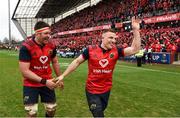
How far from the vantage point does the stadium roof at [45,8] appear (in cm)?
7716

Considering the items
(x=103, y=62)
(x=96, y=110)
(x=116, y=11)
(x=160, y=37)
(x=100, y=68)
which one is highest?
(x=116, y=11)

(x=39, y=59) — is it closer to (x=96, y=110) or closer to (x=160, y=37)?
(x=96, y=110)

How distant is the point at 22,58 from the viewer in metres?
6.53

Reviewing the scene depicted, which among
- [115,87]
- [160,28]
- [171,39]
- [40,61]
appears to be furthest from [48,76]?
[160,28]

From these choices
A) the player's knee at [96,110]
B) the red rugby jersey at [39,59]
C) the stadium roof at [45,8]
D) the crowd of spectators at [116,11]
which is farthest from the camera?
the stadium roof at [45,8]

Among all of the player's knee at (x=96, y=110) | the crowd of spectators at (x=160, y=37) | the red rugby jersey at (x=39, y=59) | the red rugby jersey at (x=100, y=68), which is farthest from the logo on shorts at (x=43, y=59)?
the crowd of spectators at (x=160, y=37)

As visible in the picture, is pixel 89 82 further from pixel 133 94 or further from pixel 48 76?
pixel 133 94

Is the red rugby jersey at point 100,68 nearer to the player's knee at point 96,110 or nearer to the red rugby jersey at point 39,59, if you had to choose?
the player's knee at point 96,110

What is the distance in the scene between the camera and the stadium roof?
77.2 metres

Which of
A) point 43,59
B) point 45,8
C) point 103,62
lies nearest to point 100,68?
point 103,62

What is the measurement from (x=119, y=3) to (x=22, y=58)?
47.8 m

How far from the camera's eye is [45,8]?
84.9 m

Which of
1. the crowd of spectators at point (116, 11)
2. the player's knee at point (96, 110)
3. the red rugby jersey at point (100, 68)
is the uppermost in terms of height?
the crowd of spectators at point (116, 11)

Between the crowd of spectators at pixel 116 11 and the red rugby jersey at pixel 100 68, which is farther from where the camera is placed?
the crowd of spectators at pixel 116 11
